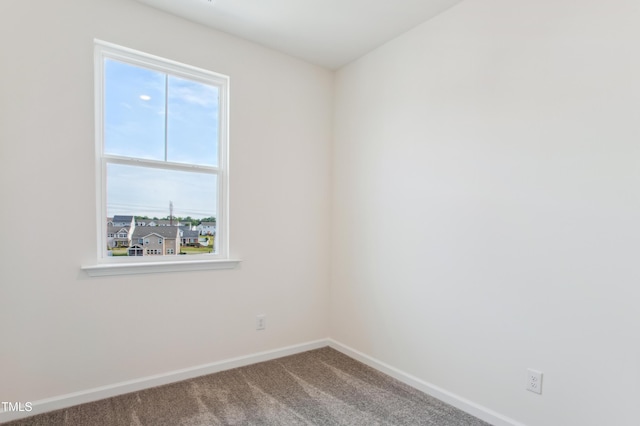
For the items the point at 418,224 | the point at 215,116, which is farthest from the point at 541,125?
the point at 215,116

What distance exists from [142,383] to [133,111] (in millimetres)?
1926

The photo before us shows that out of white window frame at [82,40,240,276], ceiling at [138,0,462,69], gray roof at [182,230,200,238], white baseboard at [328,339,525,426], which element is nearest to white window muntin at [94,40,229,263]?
white window frame at [82,40,240,276]

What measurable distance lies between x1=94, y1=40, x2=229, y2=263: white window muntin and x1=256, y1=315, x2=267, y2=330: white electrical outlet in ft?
2.01

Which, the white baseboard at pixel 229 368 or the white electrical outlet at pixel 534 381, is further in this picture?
the white baseboard at pixel 229 368

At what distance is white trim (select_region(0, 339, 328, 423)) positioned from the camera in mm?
2043

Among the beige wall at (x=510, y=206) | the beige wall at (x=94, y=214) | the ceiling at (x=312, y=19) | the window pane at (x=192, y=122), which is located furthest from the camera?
the window pane at (x=192, y=122)

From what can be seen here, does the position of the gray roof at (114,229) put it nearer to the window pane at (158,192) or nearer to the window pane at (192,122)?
the window pane at (158,192)

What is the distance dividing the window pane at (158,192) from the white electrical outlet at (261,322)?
0.97 m

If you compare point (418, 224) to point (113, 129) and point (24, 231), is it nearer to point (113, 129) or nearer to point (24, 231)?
point (113, 129)

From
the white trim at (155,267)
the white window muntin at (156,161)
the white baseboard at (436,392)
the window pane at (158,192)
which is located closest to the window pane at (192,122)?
the white window muntin at (156,161)

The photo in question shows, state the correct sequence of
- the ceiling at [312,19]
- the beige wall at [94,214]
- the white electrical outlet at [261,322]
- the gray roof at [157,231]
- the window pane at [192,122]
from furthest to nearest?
the white electrical outlet at [261,322] < the window pane at [192,122] < the gray roof at [157,231] < the ceiling at [312,19] < the beige wall at [94,214]

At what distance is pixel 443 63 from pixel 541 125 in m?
0.84

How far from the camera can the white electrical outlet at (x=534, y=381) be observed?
6.05ft

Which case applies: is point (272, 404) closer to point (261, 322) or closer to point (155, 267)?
point (261, 322)
